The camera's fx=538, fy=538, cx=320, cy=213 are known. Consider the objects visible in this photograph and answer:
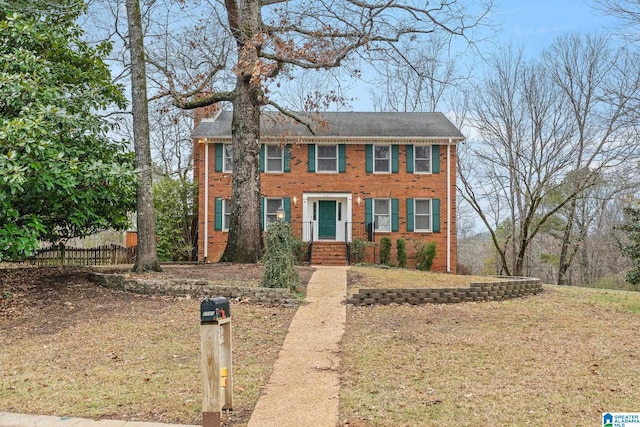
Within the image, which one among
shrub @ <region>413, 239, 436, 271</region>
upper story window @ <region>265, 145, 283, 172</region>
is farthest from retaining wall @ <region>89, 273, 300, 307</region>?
upper story window @ <region>265, 145, 283, 172</region>

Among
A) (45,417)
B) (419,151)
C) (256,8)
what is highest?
(256,8)

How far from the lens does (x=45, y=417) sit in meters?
4.93

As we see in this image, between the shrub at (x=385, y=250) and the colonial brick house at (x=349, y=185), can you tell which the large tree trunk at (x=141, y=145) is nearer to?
the colonial brick house at (x=349, y=185)

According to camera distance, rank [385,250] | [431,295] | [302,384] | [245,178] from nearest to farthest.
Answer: [302,384] → [431,295] → [245,178] → [385,250]

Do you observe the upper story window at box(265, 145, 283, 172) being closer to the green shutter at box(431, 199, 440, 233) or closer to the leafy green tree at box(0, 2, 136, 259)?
the green shutter at box(431, 199, 440, 233)

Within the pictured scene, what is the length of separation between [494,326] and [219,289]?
5120 mm

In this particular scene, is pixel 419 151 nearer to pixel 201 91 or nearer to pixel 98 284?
pixel 201 91

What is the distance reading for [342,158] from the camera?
21.0m

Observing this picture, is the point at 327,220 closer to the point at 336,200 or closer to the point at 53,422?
the point at 336,200

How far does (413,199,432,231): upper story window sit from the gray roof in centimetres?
254

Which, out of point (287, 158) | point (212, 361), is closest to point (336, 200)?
point (287, 158)

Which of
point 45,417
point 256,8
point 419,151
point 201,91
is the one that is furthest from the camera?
point 419,151

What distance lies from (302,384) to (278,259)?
499cm

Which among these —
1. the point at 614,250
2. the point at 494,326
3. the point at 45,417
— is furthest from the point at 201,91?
the point at 614,250
